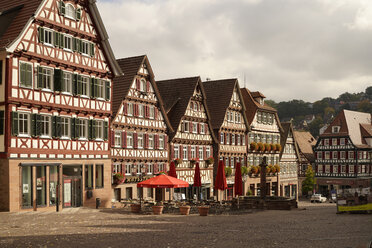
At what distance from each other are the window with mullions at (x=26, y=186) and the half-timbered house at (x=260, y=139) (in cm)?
3138

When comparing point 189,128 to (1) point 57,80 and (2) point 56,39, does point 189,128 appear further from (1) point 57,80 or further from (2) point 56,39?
(2) point 56,39

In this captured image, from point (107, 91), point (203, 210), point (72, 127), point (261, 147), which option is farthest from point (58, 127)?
point (261, 147)

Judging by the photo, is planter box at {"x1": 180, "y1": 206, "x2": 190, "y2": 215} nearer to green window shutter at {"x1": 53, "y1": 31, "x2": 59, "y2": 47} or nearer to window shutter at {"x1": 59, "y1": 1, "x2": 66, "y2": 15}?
green window shutter at {"x1": 53, "y1": 31, "x2": 59, "y2": 47}

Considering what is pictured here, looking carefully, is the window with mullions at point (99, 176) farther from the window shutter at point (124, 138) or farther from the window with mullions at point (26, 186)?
the window with mullions at point (26, 186)

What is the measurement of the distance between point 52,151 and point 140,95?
40.0 ft

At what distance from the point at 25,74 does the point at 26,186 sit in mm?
6102

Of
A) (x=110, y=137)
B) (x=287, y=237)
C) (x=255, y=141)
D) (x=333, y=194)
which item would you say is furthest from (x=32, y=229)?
(x=333, y=194)

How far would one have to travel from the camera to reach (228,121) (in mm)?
53969

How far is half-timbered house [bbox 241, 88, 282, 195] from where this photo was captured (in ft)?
193

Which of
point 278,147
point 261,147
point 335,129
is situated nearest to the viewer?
point 261,147

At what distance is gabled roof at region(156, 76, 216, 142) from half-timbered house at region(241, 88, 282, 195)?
35.2ft

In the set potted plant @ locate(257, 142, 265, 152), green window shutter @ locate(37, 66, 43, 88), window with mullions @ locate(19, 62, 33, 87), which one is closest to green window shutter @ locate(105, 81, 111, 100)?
green window shutter @ locate(37, 66, 43, 88)

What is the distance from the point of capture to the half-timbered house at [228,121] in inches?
2077

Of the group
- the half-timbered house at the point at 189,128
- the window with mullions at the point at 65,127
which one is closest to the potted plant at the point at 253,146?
the half-timbered house at the point at 189,128
